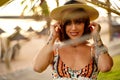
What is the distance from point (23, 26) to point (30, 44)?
0.26 ft

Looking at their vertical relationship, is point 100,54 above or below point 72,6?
below

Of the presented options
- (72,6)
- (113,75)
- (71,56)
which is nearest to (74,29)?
(72,6)

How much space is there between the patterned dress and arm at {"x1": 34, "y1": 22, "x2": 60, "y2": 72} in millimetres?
31

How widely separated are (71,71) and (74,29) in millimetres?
188

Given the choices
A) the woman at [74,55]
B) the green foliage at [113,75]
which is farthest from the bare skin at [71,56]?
the green foliage at [113,75]

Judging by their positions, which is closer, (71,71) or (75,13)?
(75,13)

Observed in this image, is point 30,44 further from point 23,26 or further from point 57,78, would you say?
point 57,78

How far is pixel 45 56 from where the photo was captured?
39.1 inches

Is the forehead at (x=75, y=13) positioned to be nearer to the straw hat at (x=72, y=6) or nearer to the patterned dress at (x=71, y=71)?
the straw hat at (x=72, y=6)

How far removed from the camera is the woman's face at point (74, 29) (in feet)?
2.90

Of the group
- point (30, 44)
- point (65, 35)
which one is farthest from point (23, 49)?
point (65, 35)

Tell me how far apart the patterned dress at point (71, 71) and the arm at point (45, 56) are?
0.10ft

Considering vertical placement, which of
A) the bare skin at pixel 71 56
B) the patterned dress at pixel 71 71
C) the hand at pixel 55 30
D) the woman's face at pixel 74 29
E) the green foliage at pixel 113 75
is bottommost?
the green foliage at pixel 113 75

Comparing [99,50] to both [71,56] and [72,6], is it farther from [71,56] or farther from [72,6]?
[72,6]
